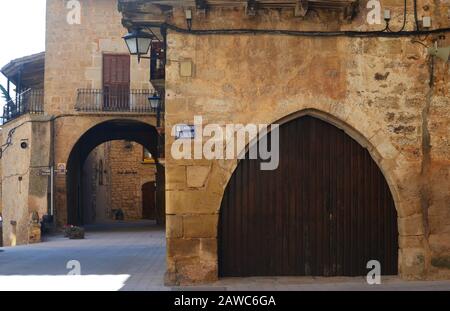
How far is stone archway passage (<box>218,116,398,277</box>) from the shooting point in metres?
8.34

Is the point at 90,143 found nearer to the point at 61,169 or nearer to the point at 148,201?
the point at 61,169

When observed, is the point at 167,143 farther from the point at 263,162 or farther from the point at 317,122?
the point at 317,122

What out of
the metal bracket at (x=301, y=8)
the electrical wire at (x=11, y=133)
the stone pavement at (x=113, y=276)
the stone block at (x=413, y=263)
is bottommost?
the stone pavement at (x=113, y=276)

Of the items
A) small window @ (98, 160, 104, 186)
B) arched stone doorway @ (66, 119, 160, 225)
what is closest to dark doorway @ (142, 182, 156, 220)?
small window @ (98, 160, 104, 186)

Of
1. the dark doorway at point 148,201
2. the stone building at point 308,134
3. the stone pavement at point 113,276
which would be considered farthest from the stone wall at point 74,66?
the dark doorway at point 148,201

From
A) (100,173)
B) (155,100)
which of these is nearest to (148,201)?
(100,173)

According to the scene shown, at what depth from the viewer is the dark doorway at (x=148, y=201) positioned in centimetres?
3484

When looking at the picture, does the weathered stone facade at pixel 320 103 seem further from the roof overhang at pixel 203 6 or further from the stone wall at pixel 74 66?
the stone wall at pixel 74 66

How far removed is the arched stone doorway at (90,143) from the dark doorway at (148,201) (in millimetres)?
9090

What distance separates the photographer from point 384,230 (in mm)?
8469

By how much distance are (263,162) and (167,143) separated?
1409 millimetres

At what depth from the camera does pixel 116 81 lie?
2138cm

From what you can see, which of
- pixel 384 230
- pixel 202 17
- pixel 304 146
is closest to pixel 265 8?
pixel 202 17

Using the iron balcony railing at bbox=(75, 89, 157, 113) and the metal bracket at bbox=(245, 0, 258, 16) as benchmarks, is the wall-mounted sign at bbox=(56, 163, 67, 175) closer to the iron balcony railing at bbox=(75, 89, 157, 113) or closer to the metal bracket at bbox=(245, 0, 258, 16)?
the iron balcony railing at bbox=(75, 89, 157, 113)
